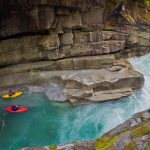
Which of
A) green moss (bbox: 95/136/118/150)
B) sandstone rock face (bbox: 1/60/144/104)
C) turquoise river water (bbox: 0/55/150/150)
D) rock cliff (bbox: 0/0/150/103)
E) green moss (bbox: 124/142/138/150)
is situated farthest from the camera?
rock cliff (bbox: 0/0/150/103)

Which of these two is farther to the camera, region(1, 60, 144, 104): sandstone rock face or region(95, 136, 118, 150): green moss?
region(1, 60, 144, 104): sandstone rock face

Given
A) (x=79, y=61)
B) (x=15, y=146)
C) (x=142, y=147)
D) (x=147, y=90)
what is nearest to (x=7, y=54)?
(x=79, y=61)

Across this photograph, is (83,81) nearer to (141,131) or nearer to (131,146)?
(141,131)

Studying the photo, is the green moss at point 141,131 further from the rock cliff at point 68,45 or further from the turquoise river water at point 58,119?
the rock cliff at point 68,45

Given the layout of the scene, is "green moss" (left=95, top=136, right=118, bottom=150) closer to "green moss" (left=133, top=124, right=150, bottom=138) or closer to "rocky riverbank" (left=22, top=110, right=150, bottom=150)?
"rocky riverbank" (left=22, top=110, right=150, bottom=150)

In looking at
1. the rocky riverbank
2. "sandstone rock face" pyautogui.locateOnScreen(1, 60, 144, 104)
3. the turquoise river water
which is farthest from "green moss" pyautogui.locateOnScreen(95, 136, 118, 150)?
"sandstone rock face" pyautogui.locateOnScreen(1, 60, 144, 104)

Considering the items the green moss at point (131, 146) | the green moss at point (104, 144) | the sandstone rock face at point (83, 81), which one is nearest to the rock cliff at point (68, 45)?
the sandstone rock face at point (83, 81)

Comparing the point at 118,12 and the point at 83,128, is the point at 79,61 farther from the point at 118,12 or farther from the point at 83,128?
the point at 83,128
